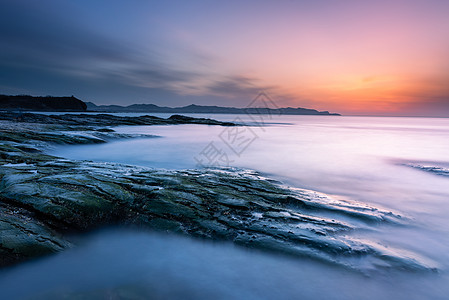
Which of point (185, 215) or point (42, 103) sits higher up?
point (42, 103)

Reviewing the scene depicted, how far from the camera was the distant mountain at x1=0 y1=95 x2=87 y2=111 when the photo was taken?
81.3 meters

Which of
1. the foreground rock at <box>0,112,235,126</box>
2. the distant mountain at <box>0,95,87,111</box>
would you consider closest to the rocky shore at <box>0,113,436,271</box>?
the foreground rock at <box>0,112,235,126</box>

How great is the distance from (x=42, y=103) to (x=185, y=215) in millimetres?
108798

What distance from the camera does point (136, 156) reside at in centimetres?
1364

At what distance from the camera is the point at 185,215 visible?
4.75m

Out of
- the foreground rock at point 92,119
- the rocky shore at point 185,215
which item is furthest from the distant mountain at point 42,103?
the rocky shore at point 185,215

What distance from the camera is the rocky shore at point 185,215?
12.4ft

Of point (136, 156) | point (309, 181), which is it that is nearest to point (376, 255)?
point (309, 181)

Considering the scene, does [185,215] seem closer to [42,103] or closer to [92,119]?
[92,119]

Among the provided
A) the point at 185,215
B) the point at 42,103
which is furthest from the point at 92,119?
the point at 42,103

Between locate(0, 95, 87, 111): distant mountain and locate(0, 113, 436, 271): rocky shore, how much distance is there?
95.7 metres

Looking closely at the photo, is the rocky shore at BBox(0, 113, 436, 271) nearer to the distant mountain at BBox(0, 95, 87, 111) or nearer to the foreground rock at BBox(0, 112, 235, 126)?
the foreground rock at BBox(0, 112, 235, 126)

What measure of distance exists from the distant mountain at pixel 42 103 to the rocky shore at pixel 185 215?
3767 inches

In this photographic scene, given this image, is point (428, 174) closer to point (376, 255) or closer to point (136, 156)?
point (376, 255)
